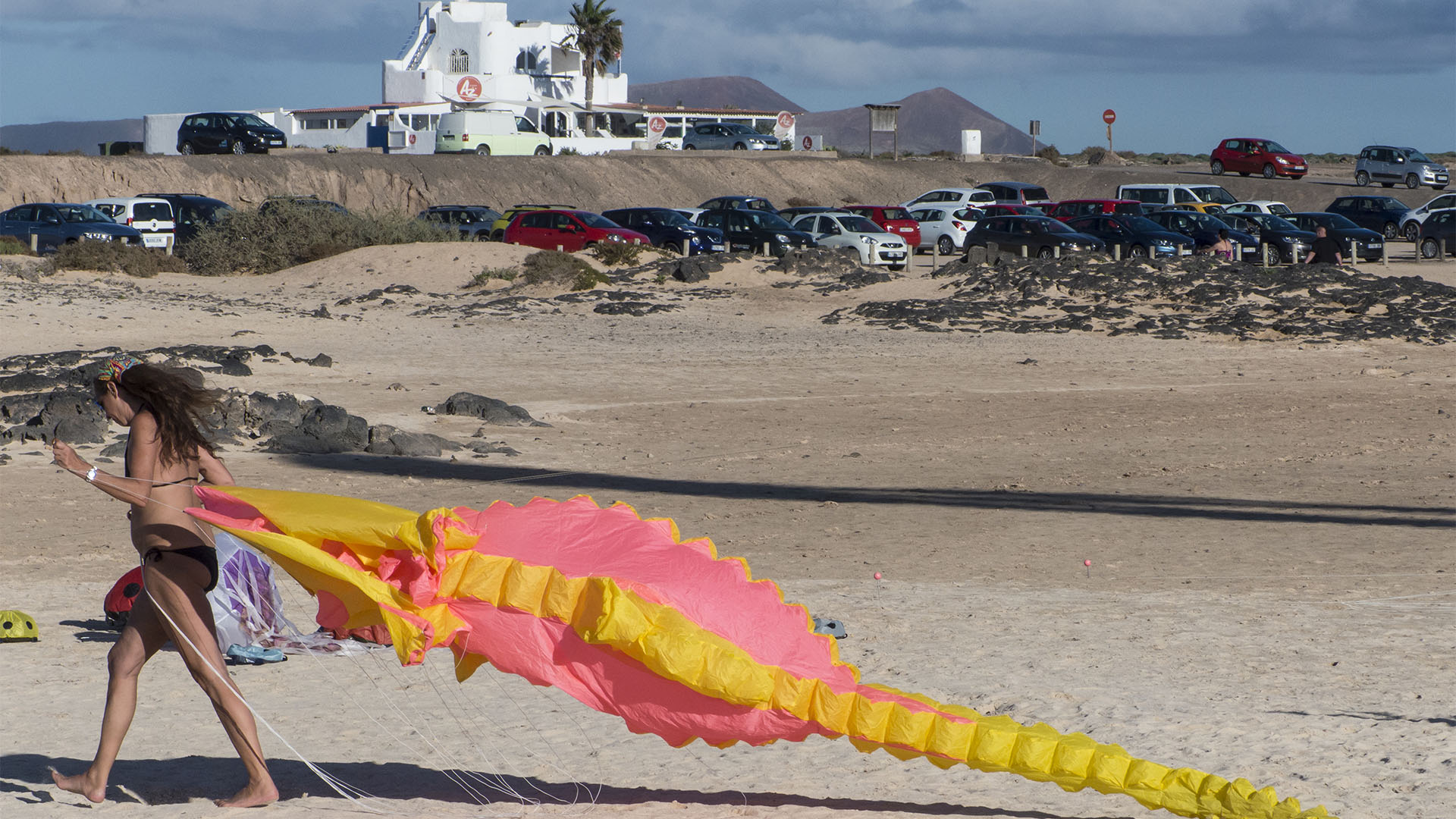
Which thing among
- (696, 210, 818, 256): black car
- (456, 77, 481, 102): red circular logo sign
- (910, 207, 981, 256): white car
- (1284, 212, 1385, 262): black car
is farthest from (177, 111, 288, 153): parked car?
(1284, 212, 1385, 262): black car

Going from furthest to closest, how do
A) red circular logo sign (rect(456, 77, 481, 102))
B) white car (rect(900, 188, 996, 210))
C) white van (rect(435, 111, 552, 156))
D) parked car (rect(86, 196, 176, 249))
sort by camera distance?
red circular logo sign (rect(456, 77, 481, 102)), white van (rect(435, 111, 552, 156)), white car (rect(900, 188, 996, 210)), parked car (rect(86, 196, 176, 249))

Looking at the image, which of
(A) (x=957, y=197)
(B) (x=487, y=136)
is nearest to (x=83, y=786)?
(A) (x=957, y=197)

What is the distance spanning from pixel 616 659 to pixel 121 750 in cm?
244

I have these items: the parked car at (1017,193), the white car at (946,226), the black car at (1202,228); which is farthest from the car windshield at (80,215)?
the parked car at (1017,193)

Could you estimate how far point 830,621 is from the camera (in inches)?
303

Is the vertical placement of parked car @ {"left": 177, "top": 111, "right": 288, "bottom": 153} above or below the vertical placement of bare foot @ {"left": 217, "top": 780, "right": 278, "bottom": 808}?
above

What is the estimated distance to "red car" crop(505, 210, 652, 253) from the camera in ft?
114

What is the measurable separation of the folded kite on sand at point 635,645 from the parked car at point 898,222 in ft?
115

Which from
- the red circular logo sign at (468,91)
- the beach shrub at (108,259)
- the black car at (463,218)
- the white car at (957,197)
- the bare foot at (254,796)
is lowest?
the bare foot at (254,796)

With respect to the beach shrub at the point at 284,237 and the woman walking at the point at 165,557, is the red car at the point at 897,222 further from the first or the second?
the woman walking at the point at 165,557

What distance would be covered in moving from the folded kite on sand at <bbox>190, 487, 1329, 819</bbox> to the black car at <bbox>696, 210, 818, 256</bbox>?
102 feet

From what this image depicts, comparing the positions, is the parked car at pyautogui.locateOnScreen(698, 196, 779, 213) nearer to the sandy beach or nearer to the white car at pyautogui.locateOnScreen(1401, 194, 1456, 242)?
the sandy beach

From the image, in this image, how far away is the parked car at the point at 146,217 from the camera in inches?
1431

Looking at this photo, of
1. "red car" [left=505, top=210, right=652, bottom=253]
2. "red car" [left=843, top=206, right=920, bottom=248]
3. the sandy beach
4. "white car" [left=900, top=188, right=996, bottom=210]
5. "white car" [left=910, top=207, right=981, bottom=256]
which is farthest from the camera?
"white car" [left=900, top=188, right=996, bottom=210]
